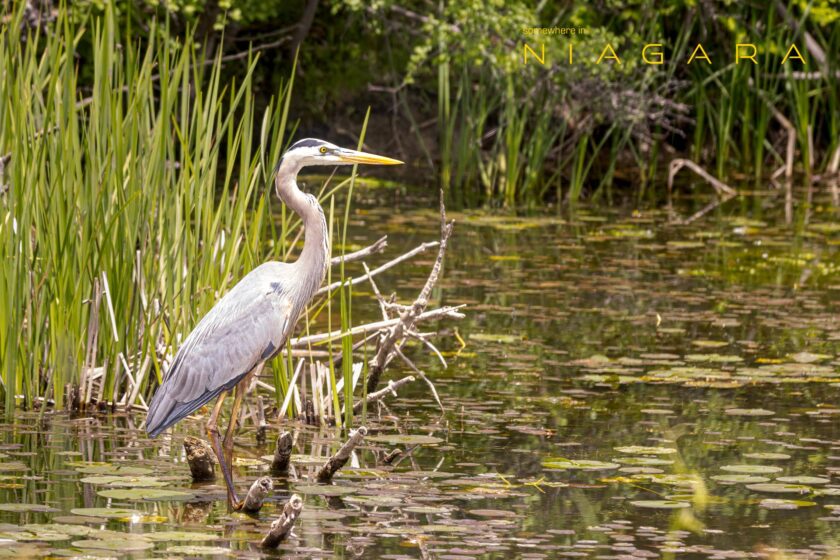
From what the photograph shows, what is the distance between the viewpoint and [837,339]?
Answer: 7160 mm

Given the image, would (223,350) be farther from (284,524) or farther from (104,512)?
(284,524)

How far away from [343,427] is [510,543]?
64.1 inches

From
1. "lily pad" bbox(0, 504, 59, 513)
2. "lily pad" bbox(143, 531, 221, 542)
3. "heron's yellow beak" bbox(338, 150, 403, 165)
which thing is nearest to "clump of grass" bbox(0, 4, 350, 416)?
"heron's yellow beak" bbox(338, 150, 403, 165)

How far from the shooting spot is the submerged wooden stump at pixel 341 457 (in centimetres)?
426

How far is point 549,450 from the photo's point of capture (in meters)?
5.17

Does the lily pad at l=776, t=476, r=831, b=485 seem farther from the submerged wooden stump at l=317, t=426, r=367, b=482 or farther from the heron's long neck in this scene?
the heron's long neck

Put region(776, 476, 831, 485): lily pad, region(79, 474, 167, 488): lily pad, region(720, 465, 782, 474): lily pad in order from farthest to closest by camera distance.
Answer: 1. region(720, 465, 782, 474): lily pad
2. region(776, 476, 831, 485): lily pad
3. region(79, 474, 167, 488): lily pad

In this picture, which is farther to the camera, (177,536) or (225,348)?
(225,348)

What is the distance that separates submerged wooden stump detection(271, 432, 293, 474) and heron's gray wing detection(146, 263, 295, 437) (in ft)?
0.84

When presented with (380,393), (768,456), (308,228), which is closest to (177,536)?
(308,228)

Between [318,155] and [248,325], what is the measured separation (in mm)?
623

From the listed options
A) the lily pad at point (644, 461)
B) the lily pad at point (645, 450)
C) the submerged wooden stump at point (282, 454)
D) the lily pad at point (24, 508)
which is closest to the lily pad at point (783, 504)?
the lily pad at point (644, 461)

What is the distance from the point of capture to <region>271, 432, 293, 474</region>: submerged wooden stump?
452 centimetres

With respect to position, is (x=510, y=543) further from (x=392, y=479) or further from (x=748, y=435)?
(x=748, y=435)
